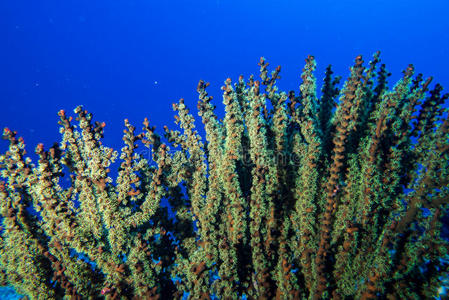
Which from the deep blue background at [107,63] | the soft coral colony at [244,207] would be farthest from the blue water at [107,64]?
the soft coral colony at [244,207]

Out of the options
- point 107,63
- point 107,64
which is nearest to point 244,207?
point 107,64

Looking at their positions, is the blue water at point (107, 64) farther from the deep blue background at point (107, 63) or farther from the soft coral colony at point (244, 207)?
the soft coral colony at point (244, 207)

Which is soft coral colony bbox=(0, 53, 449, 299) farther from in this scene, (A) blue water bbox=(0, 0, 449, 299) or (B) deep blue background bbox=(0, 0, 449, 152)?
(B) deep blue background bbox=(0, 0, 449, 152)

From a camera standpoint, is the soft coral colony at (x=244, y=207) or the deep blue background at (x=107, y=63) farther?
the deep blue background at (x=107, y=63)

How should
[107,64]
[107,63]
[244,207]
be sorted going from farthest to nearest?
[107,63] < [107,64] < [244,207]

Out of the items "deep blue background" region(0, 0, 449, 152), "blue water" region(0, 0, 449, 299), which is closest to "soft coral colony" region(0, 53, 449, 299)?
"blue water" region(0, 0, 449, 299)

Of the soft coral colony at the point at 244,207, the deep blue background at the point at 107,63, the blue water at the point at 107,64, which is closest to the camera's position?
the soft coral colony at the point at 244,207

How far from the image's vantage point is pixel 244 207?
2.78m

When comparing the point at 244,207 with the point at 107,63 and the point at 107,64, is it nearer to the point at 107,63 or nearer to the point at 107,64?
the point at 107,64

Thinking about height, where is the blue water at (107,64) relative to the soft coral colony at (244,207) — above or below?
above

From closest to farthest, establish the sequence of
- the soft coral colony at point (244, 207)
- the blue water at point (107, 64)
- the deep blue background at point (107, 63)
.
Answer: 1. the soft coral colony at point (244, 207)
2. the blue water at point (107, 64)
3. the deep blue background at point (107, 63)

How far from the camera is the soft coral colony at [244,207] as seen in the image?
2617 millimetres

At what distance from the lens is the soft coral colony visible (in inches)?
103

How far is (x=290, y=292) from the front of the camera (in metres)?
2.72
